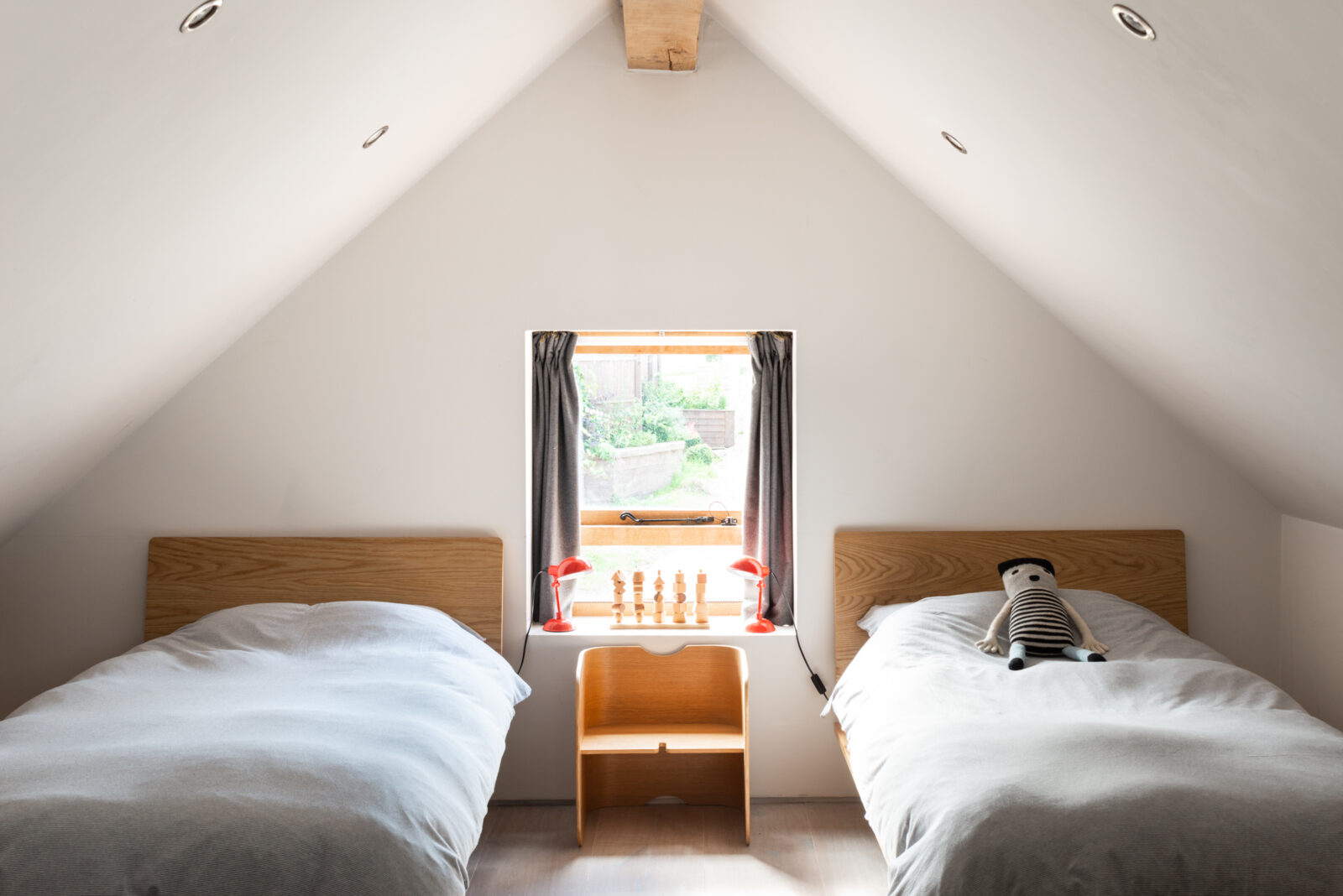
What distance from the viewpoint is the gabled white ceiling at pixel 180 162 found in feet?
4.96

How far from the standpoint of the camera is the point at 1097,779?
5.67ft

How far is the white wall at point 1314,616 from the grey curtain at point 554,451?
96.3 inches

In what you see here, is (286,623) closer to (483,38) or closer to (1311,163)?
(483,38)

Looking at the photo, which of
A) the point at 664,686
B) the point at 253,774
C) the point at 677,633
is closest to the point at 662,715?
the point at 664,686

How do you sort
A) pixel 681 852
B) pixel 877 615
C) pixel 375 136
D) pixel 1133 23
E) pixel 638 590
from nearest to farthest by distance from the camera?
pixel 1133 23, pixel 375 136, pixel 681 852, pixel 877 615, pixel 638 590

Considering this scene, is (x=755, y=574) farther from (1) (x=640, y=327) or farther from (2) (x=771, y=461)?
(1) (x=640, y=327)

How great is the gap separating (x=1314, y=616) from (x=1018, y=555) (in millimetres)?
935

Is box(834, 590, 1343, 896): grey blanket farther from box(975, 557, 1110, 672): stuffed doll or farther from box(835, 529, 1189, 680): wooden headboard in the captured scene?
box(835, 529, 1189, 680): wooden headboard

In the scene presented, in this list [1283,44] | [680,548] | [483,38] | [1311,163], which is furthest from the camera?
[680,548]

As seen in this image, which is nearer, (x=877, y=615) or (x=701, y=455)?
(x=877, y=615)

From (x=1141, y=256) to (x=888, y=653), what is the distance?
4.00 ft

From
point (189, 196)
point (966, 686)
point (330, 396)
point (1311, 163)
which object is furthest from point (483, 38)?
point (966, 686)

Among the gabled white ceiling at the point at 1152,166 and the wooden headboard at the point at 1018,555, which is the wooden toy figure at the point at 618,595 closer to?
the wooden headboard at the point at 1018,555

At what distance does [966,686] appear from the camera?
2.31m
